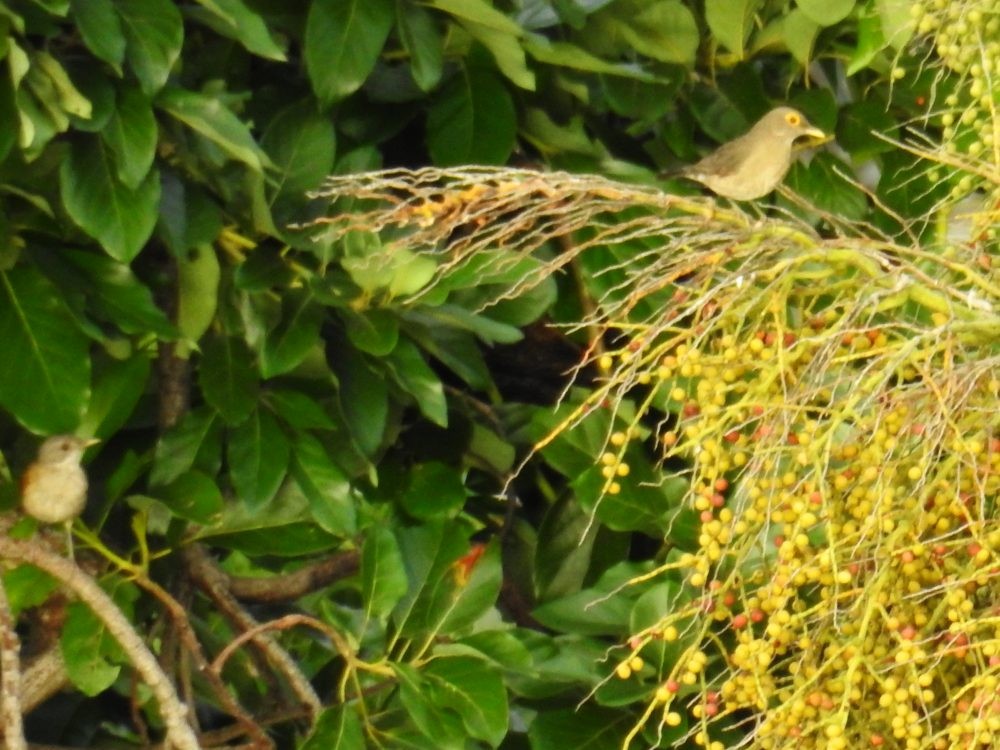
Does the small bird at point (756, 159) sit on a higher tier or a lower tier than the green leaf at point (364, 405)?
higher

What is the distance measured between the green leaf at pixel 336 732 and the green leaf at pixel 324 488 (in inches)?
7.1

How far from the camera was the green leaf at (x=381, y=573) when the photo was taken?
5.63ft

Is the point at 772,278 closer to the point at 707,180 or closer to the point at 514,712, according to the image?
the point at 707,180

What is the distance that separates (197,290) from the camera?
1.68 meters

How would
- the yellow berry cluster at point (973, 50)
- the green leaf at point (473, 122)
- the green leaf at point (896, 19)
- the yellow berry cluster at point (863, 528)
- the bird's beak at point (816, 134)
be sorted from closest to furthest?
the yellow berry cluster at point (863, 528) → the yellow berry cluster at point (973, 50) → the green leaf at point (896, 19) → the green leaf at point (473, 122) → the bird's beak at point (816, 134)

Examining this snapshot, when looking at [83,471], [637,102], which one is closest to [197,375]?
[83,471]

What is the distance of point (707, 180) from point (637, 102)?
131mm

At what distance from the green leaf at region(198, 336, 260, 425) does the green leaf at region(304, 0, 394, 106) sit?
267mm

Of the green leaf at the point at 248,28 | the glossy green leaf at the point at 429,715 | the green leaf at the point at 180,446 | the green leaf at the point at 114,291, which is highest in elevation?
the green leaf at the point at 248,28

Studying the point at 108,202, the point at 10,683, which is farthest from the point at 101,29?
the point at 10,683

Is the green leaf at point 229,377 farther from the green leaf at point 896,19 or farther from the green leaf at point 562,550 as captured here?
the green leaf at point 896,19

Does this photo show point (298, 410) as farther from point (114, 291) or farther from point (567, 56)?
point (567, 56)

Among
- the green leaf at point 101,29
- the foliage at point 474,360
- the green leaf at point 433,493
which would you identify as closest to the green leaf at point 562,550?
the foliage at point 474,360

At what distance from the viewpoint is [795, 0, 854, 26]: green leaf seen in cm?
172
